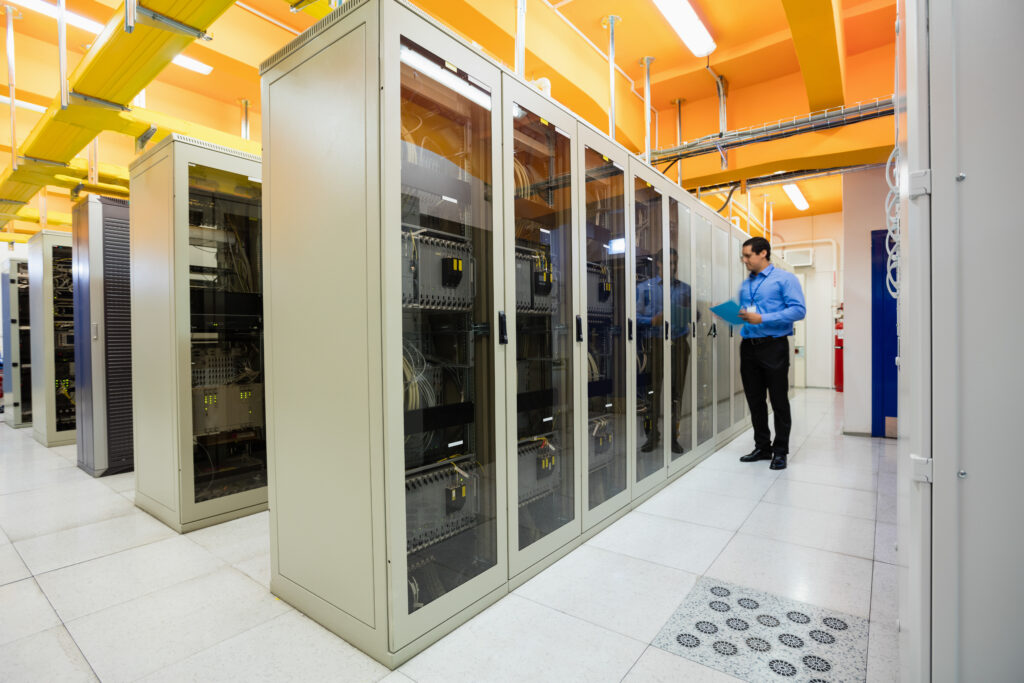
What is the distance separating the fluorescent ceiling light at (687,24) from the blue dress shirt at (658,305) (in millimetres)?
1716

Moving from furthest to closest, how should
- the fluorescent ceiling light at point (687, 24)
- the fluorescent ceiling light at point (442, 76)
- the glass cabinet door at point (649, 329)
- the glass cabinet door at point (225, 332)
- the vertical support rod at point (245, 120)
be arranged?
1. the vertical support rod at point (245, 120)
2. the fluorescent ceiling light at point (687, 24)
3. the glass cabinet door at point (649, 329)
4. the glass cabinet door at point (225, 332)
5. the fluorescent ceiling light at point (442, 76)

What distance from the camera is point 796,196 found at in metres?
7.68

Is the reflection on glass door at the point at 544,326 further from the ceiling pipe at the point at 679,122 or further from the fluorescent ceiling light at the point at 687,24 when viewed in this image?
the ceiling pipe at the point at 679,122

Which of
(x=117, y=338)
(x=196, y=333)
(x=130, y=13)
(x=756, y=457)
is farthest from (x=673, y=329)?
(x=117, y=338)

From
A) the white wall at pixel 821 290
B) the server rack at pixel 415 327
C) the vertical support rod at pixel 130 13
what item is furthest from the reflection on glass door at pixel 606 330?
the white wall at pixel 821 290

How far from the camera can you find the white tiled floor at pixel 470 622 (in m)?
1.44

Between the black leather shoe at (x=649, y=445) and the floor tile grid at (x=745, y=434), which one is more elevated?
the black leather shoe at (x=649, y=445)

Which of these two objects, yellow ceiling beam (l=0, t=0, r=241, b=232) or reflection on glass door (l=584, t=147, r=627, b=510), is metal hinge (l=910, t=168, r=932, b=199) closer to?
reflection on glass door (l=584, t=147, r=627, b=510)

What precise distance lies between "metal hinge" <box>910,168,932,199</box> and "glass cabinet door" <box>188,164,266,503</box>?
2.90m

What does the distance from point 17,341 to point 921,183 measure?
25.7 ft

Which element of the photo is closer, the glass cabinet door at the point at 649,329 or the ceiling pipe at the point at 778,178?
the glass cabinet door at the point at 649,329

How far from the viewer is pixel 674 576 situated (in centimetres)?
198

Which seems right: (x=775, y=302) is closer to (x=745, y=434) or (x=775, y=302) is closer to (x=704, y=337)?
(x=704, y=337)

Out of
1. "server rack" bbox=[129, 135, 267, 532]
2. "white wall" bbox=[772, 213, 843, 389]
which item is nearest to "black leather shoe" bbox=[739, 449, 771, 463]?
"server rack" bbox=[129, 135, 267, 532]
